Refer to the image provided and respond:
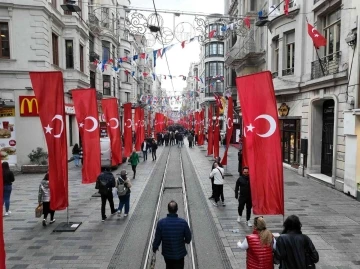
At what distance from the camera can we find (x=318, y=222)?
9.05m

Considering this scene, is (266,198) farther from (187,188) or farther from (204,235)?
(187,188)

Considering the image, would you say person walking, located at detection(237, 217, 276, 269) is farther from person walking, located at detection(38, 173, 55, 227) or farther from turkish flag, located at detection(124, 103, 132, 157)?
turkish flag, located at detection(124, 103, 132, 157)

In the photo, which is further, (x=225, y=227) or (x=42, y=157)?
(x=42, y=157)

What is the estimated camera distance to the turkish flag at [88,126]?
1041 centimetres

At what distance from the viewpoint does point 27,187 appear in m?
14.2

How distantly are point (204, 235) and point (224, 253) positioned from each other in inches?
47.0

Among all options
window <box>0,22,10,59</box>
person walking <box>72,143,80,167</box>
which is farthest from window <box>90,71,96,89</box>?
window <box>0,22,10,59</box>

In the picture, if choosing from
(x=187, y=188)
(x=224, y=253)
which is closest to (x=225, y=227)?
(x=224, y=253)

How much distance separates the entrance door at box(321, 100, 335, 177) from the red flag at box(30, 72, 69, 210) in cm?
1282

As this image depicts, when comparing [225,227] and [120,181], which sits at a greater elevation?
[120,181]

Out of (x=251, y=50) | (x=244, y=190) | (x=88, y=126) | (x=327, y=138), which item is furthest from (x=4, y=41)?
(x=327, y=138)

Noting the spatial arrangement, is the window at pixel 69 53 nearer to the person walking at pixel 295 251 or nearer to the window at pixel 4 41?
the window at pixel 4 41

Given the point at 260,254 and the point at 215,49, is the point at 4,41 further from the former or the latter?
the point at 215,49

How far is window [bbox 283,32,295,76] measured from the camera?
1808 centimetres
